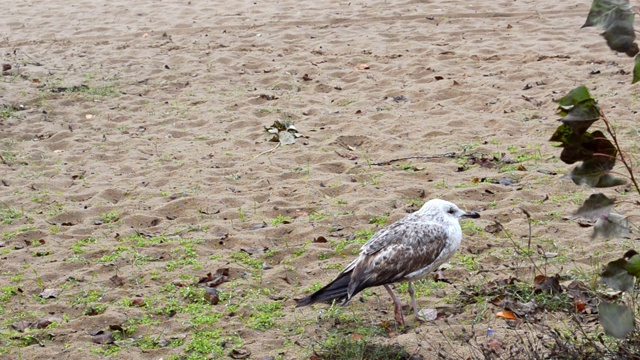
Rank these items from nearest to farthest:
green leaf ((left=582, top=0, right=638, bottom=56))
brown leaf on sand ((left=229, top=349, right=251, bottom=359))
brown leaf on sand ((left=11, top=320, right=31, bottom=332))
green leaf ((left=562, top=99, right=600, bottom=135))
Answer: green leaf ((left=582, top=0, right=638, bottom=56)), green leaf ((left=562, top=99, right=600, bottom=135)), brown leaf on sand ((left=229, top=349, right=251, bottom=359)), brown leaf on sand ((left=11, top=320, right=31, bottom=332))

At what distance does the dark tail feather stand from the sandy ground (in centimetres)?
19

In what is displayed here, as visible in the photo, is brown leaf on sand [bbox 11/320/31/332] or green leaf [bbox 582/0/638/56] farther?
brown leaf on sand [bbox 11/320/31/332]

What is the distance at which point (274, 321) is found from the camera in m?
5.05

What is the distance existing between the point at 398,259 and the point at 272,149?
321cm

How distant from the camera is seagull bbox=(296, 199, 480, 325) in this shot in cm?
484

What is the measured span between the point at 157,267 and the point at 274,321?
1150mm

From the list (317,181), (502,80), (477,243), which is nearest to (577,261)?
(477,243)

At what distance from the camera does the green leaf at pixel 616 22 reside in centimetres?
268

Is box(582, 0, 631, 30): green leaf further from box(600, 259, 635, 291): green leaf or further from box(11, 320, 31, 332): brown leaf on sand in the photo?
box(11, 320, 31, 332): brown leaf on sand

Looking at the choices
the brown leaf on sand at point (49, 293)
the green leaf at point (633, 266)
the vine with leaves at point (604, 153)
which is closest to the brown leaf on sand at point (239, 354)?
the brown leaf on sand at point (49, 293)

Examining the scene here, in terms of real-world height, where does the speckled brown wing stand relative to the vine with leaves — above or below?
below

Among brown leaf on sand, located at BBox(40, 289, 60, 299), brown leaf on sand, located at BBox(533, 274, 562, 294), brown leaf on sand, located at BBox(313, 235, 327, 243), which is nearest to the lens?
brown leaf on sand, located at BBox(533, 274, 562, 294)

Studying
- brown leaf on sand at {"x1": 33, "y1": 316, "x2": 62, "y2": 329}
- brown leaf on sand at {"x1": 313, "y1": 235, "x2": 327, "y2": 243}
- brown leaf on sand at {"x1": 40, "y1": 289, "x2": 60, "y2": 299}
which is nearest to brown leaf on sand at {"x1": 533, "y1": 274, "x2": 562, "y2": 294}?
brown leaf on sand at {"x1": 313, "y1": 235, "x2": 327, "y2": 243}

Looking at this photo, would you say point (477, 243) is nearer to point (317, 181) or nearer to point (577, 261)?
point (577, 261)
